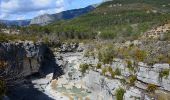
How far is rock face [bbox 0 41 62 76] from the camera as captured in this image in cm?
6812

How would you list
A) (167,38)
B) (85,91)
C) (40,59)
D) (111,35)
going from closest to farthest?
(167,38), (85,91), (40,59), (111,35)

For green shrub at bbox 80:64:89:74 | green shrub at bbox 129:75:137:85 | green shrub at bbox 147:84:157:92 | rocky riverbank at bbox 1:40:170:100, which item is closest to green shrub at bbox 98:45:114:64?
rocky riverbank at bbox 1:40:170:100

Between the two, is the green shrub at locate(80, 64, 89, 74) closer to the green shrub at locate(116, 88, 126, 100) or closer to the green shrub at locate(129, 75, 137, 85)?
the green shrub at locate(116, 88, 126, 100)

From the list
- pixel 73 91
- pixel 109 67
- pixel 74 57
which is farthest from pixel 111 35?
pixel 109 67

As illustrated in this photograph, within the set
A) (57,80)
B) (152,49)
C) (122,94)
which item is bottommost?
(57,80)

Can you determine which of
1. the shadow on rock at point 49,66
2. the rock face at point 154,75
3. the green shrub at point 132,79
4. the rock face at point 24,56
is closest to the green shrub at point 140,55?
the rock face at point 154,75

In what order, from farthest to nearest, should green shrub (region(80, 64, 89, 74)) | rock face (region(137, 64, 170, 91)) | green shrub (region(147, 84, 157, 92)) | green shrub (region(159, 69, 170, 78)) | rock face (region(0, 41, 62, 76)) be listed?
green shrub (region(80, 64, 89, 74)) < rock face (region(0, 41, 62, 76)) < green shrub (region(147, 84, 157, 92)) < rock face (region(137, 64, 170, 91)) < green shrub (region(159, 69, 170, 78))

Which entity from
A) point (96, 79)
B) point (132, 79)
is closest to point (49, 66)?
point (96, 79)

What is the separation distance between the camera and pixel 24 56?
252ft

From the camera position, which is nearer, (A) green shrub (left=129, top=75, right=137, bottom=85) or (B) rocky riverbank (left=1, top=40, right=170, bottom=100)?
(B) rocky riverbank (left=1, top=40, right=170, bottom=100)

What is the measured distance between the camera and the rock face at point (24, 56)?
68.1m

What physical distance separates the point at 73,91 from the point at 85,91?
4356mm

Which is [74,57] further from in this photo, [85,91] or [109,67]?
[109,67]

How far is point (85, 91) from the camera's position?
211 feet
